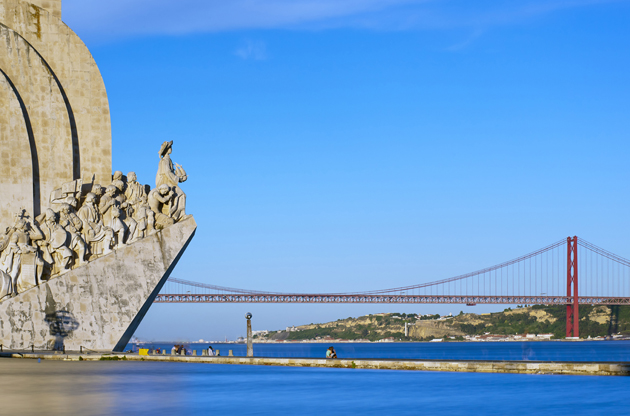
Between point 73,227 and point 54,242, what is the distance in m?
0.47

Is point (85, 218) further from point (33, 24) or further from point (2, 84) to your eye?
point (33, 24)

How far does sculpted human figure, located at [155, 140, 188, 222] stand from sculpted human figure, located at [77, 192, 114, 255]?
3.87 ft

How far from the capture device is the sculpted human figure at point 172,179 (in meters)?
15.2

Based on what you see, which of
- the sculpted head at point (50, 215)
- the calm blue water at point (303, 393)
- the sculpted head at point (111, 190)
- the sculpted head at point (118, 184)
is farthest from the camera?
the sculpted head at point (118, 184)

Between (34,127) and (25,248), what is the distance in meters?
2.73

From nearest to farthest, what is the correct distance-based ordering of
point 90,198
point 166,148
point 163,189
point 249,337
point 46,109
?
point 249,337 → point 163,189 → point 90,198 → point 166,148 → point 46,109

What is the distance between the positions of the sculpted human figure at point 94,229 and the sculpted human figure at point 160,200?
87 cm

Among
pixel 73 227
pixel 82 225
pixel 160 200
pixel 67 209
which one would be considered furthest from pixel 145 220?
pixel 67 209

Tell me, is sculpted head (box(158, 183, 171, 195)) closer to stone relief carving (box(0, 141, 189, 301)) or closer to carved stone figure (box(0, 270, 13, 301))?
stone relief carving (box(0, 141, 189, 301))

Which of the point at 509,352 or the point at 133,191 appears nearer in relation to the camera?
the point at 133,191

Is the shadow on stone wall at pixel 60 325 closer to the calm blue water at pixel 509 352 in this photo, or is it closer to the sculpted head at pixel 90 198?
the sculpted head at pixel 90 198

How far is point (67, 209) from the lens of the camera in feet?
49.4

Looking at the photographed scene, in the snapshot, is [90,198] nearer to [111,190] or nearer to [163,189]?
[111,190]

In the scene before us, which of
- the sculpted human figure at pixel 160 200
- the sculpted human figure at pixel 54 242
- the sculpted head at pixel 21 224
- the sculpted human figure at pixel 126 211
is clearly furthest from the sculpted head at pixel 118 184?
the sculpted head at pixel 21 224
